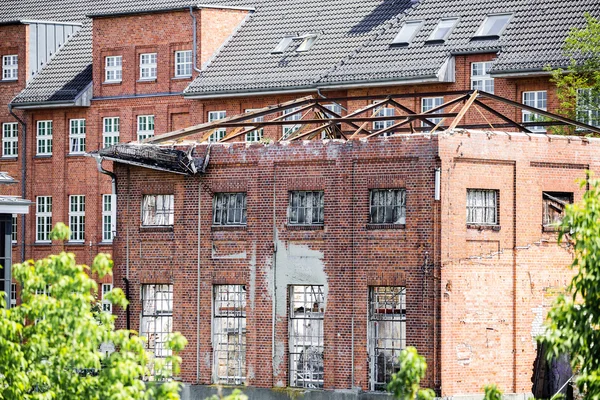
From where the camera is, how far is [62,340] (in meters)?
28.8

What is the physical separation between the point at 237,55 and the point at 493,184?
21.5m

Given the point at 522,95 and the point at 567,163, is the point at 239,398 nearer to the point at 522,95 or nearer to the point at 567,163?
the point at 567,163

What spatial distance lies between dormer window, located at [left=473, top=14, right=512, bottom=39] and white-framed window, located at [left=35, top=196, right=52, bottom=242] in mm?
19652

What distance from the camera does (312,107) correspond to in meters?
47.3

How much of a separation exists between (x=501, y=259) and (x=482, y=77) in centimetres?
1356

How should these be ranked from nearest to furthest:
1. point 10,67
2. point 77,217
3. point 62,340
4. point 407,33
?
point 62,340 → point 407,33 → point 77,217 → point 10,67

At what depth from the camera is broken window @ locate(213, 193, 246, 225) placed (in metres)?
45.5

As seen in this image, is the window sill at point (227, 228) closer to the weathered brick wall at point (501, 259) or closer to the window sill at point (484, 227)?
the weathered brick wall at point (501, 259)

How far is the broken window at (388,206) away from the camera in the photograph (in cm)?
4284

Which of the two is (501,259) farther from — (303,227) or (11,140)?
(11,140)

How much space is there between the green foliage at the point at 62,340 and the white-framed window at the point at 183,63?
34.8 m

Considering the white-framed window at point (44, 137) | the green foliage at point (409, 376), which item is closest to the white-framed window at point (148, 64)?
the white-framed window at point (44, 137)

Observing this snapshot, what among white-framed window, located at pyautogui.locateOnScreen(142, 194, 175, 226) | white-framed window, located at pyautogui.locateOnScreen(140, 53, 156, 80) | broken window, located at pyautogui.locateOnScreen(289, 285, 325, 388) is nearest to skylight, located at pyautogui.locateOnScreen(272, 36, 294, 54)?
white-framed window, located at pyautogui.locateOnScreen(140, 53, 156, 80)

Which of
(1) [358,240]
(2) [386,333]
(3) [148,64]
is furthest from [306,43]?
(2) [386,333]
